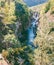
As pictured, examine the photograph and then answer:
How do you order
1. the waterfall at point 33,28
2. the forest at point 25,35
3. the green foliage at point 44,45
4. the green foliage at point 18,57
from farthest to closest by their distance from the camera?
the waterfall at point 33,28 → the green foliage at point 18,57 → the forest at point 25,35 → the green foliage at point 44,45

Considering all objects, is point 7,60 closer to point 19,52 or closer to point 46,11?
point 19,52

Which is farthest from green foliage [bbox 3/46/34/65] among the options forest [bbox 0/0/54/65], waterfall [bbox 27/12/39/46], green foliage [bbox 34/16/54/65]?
waterfall [bbox 27/12/39/46]

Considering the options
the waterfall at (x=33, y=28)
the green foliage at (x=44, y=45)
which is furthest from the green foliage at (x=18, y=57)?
the waterfall at (x=33, y=28)

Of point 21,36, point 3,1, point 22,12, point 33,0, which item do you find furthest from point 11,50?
point 33,0

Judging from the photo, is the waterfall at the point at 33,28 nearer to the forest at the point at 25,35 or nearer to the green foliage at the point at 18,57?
the forest at the point at 25,35

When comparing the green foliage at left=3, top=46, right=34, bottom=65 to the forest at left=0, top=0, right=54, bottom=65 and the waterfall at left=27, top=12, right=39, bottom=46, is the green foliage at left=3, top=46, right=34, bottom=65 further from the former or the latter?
the waterfall at left=27, top=12, right=39, bottom=46

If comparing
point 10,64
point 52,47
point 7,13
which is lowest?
point 10,64

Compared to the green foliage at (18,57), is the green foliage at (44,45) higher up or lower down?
higher up

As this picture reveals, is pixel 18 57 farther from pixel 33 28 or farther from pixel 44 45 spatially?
pixel 33 28

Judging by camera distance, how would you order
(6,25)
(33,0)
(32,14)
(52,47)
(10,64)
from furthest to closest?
(33,0) → (32,14) → (6,25) → (10,64) → (52,47)
